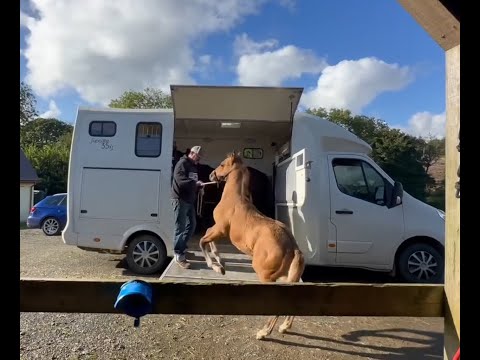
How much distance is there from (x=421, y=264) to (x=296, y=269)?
3.05 metres

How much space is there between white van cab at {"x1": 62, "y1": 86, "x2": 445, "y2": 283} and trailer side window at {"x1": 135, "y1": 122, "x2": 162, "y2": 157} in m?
0.02

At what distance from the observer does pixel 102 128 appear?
704 centimetres

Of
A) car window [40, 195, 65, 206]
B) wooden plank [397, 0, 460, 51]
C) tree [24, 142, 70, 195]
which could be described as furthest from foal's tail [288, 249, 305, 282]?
tree [24, 142, 70, 195]

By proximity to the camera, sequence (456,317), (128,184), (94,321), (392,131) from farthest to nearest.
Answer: (392,131)
(128,184)
(94,321)
(456,317)

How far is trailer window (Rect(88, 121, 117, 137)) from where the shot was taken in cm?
700

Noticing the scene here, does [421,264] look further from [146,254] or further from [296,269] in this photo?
[146,254]

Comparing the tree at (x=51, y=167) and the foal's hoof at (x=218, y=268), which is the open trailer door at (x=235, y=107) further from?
the tree at (x=51, y=167)

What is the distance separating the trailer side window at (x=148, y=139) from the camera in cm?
695

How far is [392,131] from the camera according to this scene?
29203mm

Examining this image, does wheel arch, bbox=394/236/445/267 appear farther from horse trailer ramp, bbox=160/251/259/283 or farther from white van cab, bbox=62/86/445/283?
horse trailer ramp, bbox=160/251/259/283

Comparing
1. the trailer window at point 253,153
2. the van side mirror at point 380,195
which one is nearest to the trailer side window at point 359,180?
the van side mirror at point 380,195
